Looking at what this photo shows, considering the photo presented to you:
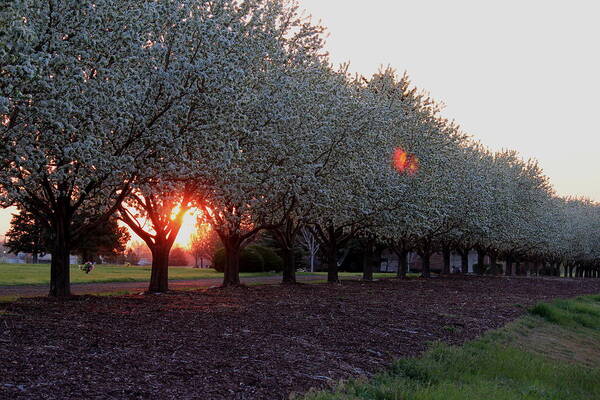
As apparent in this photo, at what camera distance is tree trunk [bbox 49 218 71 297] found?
1800 cm

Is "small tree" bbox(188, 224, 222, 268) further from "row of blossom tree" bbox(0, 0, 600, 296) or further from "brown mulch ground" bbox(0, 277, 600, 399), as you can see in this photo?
"brown mulch ground" bbox(0, 277, 600, 399)

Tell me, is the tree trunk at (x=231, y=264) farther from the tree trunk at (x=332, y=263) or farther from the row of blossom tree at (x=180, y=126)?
the tree trunk at (x=332, y=263)

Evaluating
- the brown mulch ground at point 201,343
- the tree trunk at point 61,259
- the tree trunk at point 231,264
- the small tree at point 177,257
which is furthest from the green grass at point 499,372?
the small tree at point 177,257

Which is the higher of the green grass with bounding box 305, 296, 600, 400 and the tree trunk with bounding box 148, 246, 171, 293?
the tree trunk with bounding box 148, 246, 171, 293

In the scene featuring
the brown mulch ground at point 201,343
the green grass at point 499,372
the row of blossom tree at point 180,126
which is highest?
the row of blossom tree at point 180,126

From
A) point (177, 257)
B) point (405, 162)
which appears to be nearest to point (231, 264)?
point (405, 162)

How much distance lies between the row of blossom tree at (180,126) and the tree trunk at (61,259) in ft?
0.11

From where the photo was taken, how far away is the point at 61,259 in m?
18.1

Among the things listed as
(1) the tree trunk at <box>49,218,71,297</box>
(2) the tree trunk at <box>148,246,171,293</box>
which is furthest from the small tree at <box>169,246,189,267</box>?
(1) the tree trunk at <box>49,218,71,297</box>

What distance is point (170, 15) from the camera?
48.3 ft

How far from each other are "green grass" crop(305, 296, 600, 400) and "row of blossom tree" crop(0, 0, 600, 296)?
7.19m

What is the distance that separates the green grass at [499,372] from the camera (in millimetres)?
8961

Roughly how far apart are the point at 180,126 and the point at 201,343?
6.67 meters

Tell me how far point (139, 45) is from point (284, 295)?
11536mm
